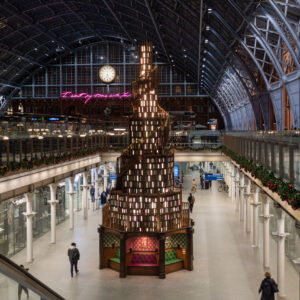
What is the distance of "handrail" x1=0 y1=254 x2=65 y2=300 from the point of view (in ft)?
14.7

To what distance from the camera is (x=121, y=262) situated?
1920cm

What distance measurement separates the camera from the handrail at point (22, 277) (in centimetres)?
448

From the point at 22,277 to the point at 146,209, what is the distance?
15.8m

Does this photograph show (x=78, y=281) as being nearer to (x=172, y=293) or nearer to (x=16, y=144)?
(x=172, y=293)

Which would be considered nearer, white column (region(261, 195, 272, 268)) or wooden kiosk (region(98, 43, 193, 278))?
white column (region(261, 195, 272, 268))

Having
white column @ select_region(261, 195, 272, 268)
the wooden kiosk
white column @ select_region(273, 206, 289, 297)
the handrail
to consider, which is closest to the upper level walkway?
the wooden kiosk

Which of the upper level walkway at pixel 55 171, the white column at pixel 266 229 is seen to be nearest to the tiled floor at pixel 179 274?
the white column at pixel 266 229

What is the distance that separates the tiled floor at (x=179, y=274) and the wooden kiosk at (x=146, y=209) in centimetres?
83

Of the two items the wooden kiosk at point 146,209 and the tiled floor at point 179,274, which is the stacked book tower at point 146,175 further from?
the tiled floor at point 179,274

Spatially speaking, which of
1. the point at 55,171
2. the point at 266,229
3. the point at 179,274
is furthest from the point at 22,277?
the point at 55,171

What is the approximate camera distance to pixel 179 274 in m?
19.4

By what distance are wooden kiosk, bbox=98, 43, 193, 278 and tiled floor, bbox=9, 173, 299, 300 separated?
0.83 meters

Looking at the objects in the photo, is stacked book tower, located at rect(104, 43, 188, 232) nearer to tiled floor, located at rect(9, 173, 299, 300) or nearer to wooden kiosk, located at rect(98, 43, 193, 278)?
wooden kiosk, located at rect(98, 43, 193, 278)

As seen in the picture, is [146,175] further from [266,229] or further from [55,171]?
[55,171]
